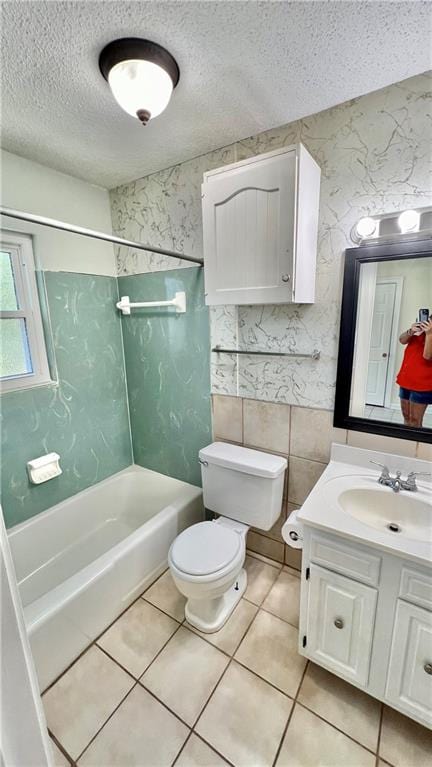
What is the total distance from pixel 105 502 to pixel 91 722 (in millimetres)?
1150

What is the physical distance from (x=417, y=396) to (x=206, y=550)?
3.81 feet

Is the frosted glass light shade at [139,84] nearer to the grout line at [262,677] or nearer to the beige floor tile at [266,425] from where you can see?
the beige floor tile at [266,425]

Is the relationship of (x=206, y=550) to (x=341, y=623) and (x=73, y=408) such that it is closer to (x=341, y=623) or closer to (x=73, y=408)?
(x=341, y=623)

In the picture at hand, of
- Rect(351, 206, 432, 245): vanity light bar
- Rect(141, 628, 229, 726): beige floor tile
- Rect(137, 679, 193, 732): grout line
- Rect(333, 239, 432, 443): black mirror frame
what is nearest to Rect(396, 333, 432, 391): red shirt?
Rect(333, 239, 432, 443): black mirror frame

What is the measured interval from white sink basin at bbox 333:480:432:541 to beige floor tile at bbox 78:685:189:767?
104 cm

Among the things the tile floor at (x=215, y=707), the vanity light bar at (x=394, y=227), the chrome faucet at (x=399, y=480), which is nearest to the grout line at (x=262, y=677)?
the tile floor at (x=215, y=707)

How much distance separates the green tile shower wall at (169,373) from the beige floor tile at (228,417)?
0.24ft

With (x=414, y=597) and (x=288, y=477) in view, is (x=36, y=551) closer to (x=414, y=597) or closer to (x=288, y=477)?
(x=288, y=477)

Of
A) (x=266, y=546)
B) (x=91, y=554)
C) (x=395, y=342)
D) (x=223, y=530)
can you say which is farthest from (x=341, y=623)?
(x=91, y=554)

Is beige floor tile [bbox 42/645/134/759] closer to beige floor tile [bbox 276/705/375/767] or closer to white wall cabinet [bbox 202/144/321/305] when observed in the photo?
beige floor tile [bbox 276/705/375/767]

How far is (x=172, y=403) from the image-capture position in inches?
84.0

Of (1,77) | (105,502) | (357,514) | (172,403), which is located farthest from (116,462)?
(1,77)

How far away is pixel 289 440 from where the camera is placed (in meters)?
1.68

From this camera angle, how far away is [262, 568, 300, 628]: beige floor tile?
158cm
